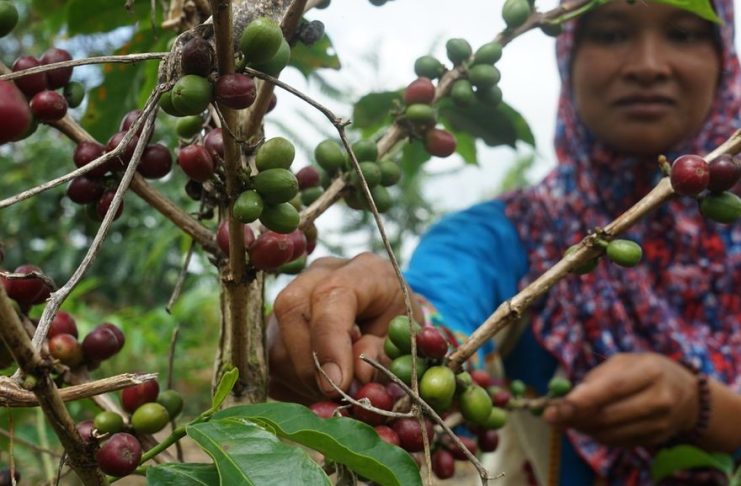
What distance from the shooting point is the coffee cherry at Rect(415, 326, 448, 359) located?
708mm

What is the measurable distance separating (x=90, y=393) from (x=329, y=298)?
14.4 inches

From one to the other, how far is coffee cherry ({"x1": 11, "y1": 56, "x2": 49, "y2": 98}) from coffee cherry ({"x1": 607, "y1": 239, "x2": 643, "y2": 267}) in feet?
1.81

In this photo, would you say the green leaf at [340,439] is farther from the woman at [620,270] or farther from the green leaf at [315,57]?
the woman at [620,270]

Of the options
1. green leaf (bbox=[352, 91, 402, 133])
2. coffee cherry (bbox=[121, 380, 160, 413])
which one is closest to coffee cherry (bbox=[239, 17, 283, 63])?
coffee cherry (bbox=[121, 380, 160, 413])

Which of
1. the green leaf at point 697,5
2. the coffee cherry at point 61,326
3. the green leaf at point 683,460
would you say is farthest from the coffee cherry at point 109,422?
the green leaf at point 683,460

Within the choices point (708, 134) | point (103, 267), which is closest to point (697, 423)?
point (708, 134)

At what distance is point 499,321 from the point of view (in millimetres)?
714

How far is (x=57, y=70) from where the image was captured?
70 centimetres

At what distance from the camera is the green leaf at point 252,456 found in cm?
49

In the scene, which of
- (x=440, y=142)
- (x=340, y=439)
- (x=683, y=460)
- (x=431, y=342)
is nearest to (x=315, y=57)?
(x=440, y=142)

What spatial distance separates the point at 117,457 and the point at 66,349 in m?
0.20

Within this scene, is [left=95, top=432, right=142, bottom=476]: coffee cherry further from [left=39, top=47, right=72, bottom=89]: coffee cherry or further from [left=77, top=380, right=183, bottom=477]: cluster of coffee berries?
[left=39, top=47, right=72, bottom=89]: coffee cherry

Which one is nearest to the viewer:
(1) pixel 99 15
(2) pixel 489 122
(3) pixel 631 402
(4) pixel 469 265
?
(1) pixel 99 15

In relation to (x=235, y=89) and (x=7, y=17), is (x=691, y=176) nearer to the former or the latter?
(x=235, y=89)
